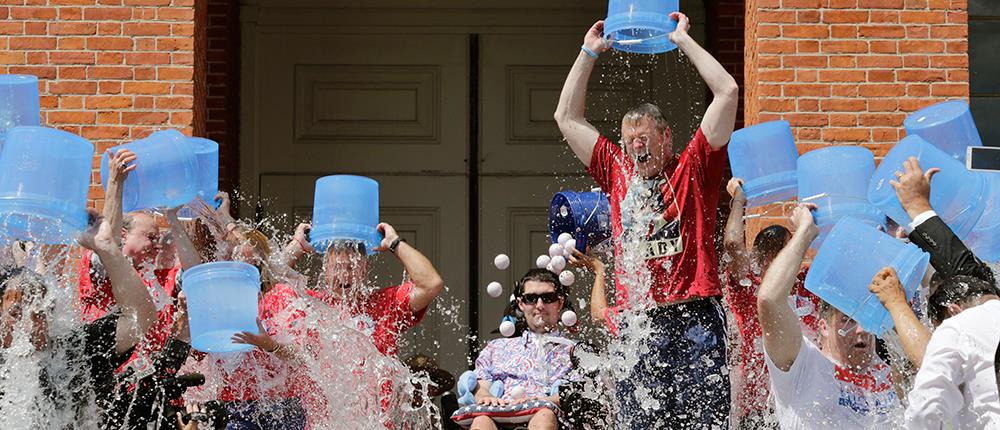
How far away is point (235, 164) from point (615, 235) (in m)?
4.27

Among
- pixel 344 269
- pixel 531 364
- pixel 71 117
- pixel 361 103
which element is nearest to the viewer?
pixel 344 269

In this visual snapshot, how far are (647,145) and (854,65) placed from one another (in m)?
2.11

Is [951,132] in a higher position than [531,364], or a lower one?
higher

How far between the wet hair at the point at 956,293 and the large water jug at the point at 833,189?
2.39 feet

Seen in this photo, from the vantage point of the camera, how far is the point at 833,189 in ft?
18.4

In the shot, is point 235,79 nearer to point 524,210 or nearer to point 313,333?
point 524,210

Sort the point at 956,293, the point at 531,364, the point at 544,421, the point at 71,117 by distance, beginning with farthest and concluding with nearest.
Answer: the point at 71,117, the point at 531,364, the point at 544,421, the point at 956,293

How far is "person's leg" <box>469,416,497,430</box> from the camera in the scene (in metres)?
6.66

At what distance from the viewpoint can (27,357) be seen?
518 cm

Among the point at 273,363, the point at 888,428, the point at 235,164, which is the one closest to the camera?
the point at 888,428

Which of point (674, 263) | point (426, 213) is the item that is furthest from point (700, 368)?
point (426, 213)

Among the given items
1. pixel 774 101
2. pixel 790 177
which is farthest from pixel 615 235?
pixel 774 101

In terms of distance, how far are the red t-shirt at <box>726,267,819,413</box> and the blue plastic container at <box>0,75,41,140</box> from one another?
9.06 ft

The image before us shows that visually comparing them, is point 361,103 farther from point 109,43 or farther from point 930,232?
point 930,232
